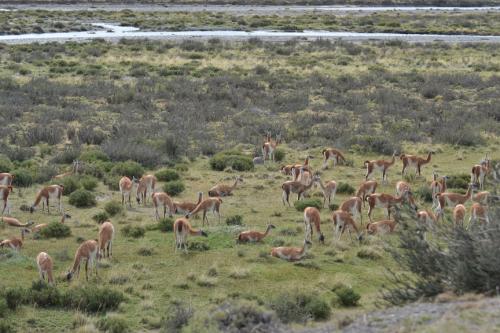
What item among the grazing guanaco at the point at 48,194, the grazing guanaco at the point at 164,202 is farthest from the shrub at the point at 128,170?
the grazing guanaco at the point at 164,202

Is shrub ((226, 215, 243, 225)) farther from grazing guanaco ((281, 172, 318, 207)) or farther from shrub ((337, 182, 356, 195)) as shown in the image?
shrub ((337, 182, 356, 195))

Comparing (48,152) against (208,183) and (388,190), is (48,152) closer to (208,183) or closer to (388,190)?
(208,183)

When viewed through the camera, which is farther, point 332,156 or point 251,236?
point 332,156

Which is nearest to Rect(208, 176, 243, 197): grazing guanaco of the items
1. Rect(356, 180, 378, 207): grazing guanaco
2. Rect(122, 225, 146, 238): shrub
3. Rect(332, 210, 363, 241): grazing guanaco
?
Rect(122, 225, 146, 238): shrub

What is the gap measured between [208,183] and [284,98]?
667 inches

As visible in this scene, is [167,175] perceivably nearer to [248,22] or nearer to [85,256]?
[85,256]

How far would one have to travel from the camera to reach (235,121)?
1428 inches

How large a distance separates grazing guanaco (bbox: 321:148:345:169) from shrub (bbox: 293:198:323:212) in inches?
212

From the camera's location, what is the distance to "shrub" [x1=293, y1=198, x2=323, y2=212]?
72.0 ft

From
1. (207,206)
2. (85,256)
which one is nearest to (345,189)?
(207,206)

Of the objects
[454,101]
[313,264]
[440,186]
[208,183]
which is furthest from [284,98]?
[313,264]

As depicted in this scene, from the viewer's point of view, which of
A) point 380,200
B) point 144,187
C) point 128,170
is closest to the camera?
point 380,200

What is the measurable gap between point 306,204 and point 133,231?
556 cm

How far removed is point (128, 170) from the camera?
84.4 ft
